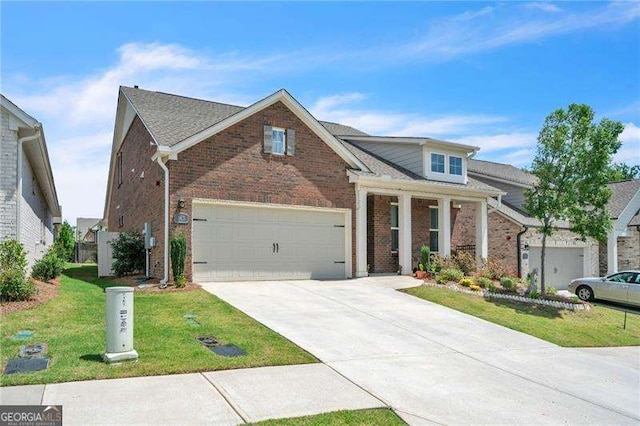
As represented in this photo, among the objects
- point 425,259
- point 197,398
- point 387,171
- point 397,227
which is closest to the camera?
point 197,398

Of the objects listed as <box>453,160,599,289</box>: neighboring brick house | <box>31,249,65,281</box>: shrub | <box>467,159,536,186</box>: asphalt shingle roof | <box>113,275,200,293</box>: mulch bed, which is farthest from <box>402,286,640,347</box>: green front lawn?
<box>467,159,536,186</box>: asphalt shingle roof

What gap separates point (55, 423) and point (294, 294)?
886 cm

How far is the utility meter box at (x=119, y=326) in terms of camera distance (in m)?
7.05

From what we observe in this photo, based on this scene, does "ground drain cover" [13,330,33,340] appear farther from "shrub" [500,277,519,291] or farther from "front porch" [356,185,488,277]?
"shrub" [500,277,519,291]

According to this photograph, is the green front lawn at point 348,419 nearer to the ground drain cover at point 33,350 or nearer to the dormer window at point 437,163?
the ground drain cover at point 33,350

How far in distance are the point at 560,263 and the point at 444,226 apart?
27.8ft

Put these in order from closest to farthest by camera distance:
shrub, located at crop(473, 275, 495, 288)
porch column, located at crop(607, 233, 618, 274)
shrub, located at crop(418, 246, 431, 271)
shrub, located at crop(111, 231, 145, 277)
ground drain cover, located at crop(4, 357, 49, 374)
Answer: ground drain cover, located at crop(4, 357, 49, 374), shrub, located at crop(473, 275, 495, 288), shrub, located at crop(111, 231, 145, 277), shrub, located at crop(418, 246, 431, 271), porch column, located at crop(607, 233, 618, 274)

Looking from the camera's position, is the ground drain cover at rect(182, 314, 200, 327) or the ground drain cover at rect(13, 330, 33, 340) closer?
the ground drain cover at rect(13, 330, 33, 340)

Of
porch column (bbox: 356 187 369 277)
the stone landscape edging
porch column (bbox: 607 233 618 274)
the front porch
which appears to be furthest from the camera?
porch column (bbox: 607 233 618 274)

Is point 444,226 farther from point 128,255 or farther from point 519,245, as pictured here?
point 128,255

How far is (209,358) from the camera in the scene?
7.48 m

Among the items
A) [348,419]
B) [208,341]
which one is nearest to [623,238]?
[208,341]

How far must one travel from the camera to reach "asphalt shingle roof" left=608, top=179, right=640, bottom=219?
27.0 m

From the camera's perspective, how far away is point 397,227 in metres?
19.9
